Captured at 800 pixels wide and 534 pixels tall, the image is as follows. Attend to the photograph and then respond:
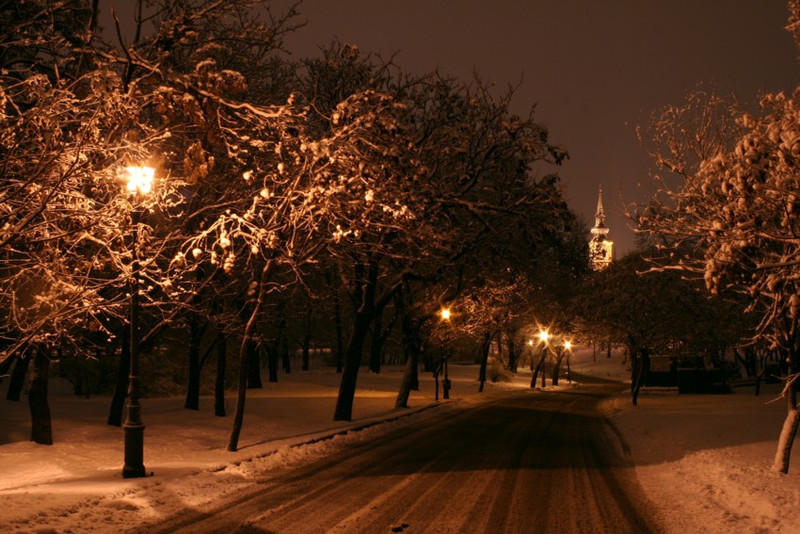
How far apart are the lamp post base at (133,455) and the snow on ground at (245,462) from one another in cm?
28

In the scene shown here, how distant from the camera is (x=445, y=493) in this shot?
10.8m

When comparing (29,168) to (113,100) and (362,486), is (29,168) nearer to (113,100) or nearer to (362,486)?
(113,100)

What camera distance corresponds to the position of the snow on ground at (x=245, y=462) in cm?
884

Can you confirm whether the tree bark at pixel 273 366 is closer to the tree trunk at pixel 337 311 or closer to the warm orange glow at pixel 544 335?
the tree trunk at pixel 337 311

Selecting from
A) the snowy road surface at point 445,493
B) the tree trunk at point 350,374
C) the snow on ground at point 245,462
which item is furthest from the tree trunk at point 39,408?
the tree trunk at point 350,374

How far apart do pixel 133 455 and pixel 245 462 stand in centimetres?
256

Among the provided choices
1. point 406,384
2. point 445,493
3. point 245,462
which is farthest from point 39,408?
point 406,384

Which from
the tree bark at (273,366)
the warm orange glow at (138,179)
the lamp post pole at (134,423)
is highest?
the warm orange glow at (138,179)

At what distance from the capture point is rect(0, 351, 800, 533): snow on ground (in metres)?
8.84

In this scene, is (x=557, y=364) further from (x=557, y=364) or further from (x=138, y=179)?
(x=138, y=179)

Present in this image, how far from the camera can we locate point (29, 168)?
8352mm

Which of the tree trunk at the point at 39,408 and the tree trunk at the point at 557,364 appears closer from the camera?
the tree trunk at the point at 39,408

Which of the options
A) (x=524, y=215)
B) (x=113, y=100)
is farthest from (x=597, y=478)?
(x=113, y=100)

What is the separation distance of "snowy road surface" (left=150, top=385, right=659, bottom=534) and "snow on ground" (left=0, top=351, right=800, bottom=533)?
580mm
